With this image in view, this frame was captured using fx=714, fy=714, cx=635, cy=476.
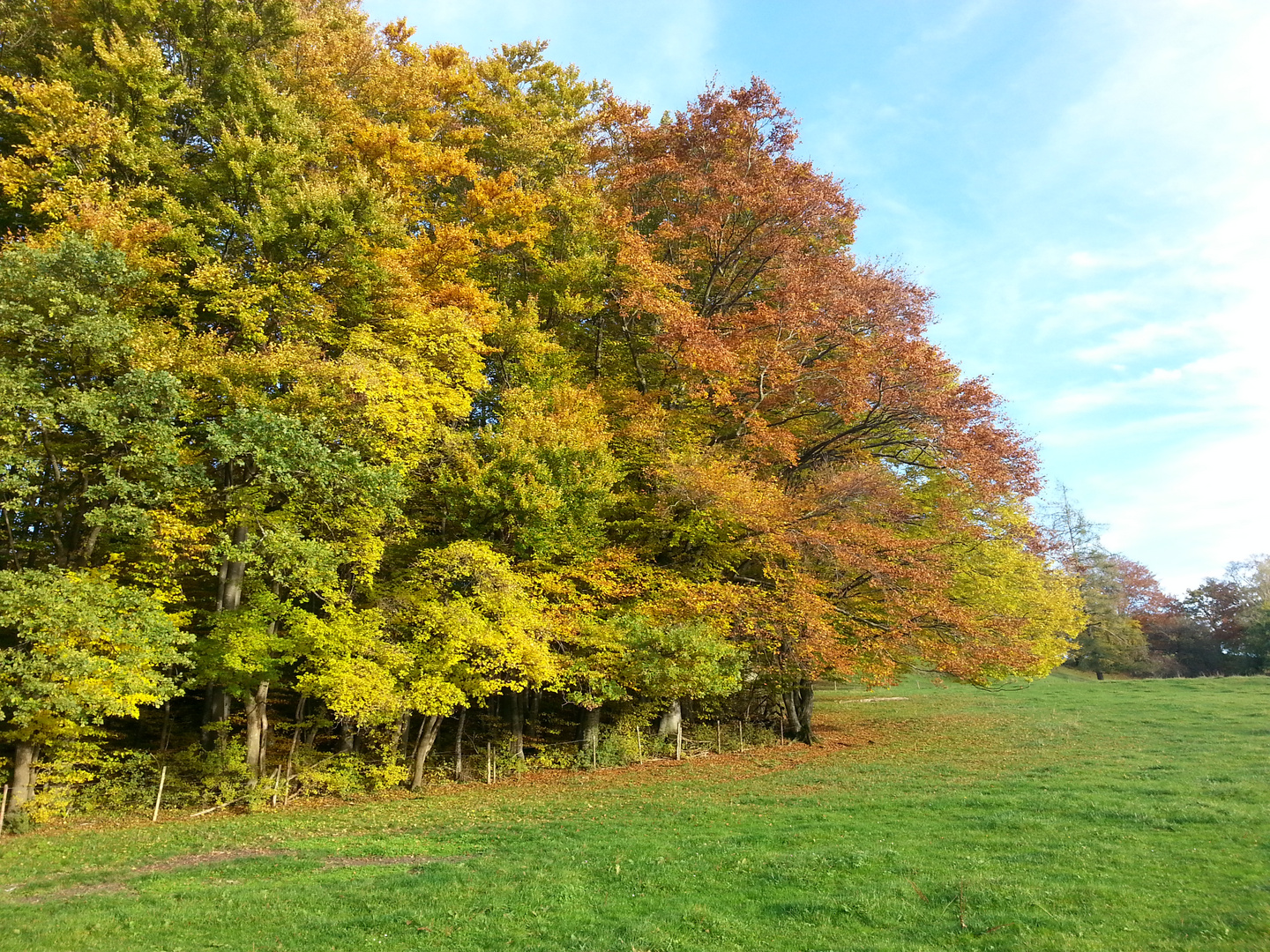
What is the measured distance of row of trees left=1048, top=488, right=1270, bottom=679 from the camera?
5684 cm

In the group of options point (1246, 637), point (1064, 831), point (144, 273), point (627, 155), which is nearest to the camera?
point (1064, 831)

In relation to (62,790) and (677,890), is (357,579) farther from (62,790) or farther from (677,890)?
(677,890)

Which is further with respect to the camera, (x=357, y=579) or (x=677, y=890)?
(x=357, y=579)

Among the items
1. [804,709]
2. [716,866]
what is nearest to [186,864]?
[716,866]

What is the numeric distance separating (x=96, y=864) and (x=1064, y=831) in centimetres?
1538

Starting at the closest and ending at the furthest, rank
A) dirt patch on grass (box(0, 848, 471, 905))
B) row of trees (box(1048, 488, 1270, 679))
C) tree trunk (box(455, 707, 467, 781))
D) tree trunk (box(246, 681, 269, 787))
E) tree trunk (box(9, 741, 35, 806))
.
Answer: dirt patch on grass (box(0, 848, 471, 905)), tree trunk (box(9, 741, 35, 806)), tree trunk (box(246, 681, 269, 787)), tree trunk (box(455, 707, 467, 781)), row of trees (box(1048, 488, 1270, 679))

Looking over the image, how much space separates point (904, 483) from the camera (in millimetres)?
26297

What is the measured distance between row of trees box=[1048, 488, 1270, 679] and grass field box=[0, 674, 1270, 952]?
44498mm

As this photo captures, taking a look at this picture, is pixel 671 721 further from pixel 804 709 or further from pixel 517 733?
pixel 804 709

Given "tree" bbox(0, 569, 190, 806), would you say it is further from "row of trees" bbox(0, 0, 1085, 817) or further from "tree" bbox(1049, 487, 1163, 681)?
"tree" bbox(1049, 487, 1163, 681)

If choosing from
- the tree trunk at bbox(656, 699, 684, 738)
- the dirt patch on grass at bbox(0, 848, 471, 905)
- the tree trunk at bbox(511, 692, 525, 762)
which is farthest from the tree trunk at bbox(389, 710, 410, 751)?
the tree trunk at bbox(656, 699, 684, 738)

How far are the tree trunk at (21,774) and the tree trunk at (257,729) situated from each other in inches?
161

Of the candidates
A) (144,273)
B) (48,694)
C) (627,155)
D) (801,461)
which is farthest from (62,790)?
(627,155)

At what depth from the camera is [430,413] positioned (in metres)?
18.2
